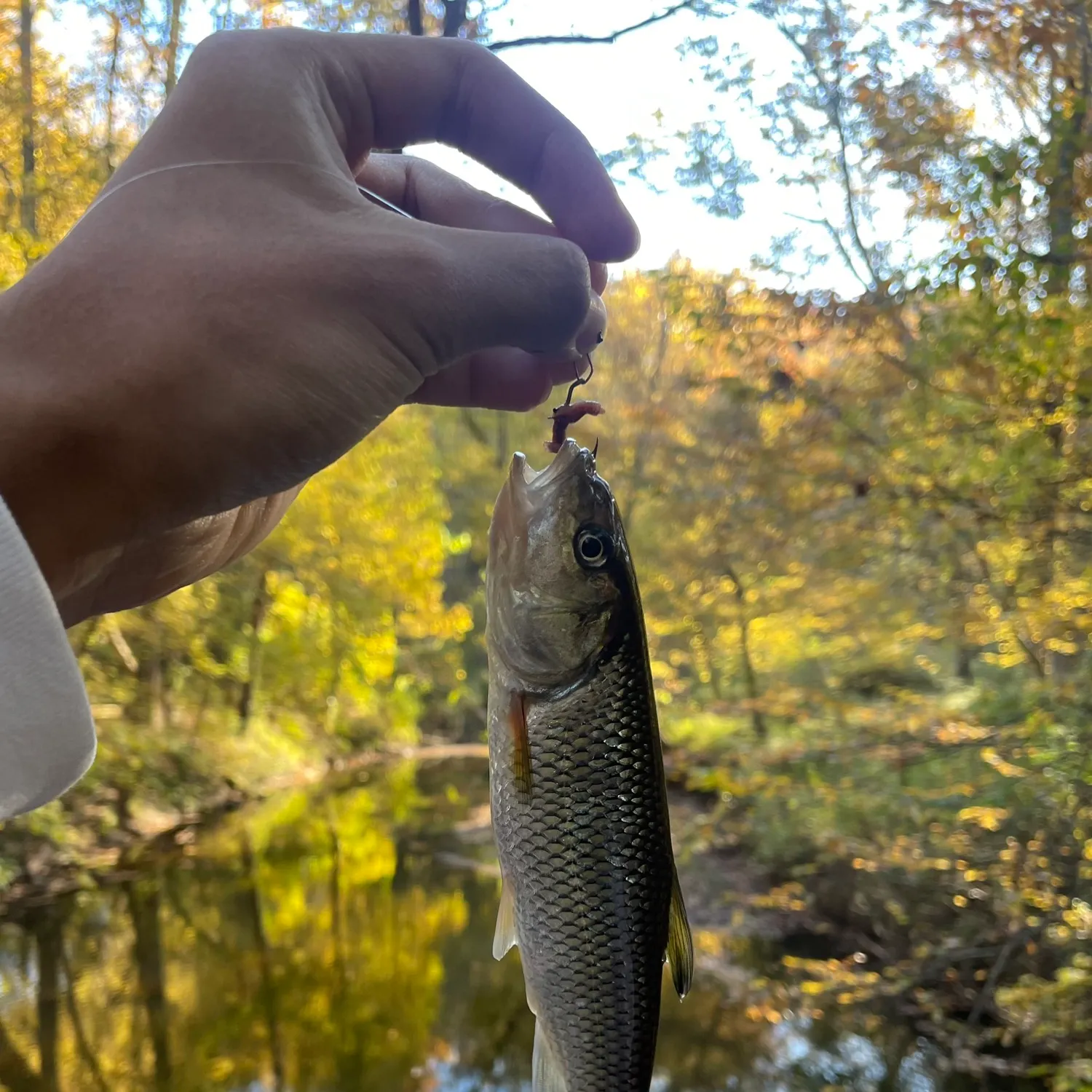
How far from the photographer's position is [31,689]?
2.30ft

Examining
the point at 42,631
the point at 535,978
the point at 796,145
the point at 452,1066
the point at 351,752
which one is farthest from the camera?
the point at 351,752

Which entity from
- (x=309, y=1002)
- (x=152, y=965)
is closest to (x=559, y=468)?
(x=309, y=1002)

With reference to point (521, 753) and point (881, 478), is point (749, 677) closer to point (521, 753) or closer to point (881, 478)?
point (881, 478)

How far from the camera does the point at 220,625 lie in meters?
10.2

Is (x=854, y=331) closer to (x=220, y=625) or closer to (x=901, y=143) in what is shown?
(x=901, y=143)

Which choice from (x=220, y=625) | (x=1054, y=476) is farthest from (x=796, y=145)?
(x=220, y=625)

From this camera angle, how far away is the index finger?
1004 millimetres

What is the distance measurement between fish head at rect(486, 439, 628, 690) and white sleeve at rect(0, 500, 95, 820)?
0.58 metres

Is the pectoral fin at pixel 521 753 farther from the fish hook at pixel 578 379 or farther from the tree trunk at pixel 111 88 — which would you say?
the tree trunk at pixel 111 88

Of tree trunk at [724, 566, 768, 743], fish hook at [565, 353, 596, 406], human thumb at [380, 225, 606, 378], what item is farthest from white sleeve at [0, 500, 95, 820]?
tree trunk at [724, 566, 768, 743]

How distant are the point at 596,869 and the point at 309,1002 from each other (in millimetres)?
4767

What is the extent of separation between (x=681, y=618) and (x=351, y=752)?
8716mm

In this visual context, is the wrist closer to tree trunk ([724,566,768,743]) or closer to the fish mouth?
the fish mouth

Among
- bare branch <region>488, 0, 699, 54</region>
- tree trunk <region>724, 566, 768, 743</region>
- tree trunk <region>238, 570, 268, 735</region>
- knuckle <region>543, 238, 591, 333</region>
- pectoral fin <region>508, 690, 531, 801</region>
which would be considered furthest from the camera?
tree trunk <region>238, 570, 268, 735</region>
